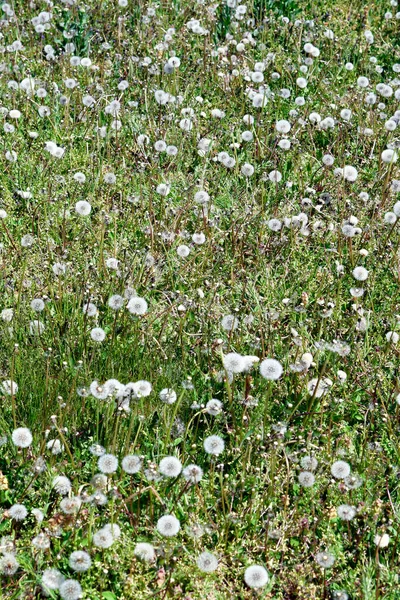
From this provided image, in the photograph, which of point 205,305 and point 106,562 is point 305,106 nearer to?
point 205,305

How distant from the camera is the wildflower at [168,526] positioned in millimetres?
2371

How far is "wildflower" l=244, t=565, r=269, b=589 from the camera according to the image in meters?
2.36

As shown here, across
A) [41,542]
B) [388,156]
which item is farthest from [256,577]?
[388,156]

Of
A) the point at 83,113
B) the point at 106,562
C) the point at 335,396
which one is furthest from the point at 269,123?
the point at 106,562

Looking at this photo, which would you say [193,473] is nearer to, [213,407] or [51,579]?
[213,407]

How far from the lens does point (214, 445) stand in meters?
2.63


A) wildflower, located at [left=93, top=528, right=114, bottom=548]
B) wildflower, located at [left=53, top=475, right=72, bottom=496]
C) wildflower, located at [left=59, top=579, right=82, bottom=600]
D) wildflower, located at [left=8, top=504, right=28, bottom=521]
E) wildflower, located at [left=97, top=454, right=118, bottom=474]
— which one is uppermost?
wildflower, located at [left=97, top=454, right=118, bottom=474]

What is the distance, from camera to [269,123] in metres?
4.45

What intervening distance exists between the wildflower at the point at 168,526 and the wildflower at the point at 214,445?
29cm

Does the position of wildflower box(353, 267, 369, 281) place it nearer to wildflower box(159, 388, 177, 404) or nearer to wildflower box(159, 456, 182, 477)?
wildflower box(159, 388, 177, 404)

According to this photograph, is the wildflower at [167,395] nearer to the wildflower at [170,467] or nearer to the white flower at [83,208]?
the wildflower at [170,467]

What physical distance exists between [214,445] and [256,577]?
0.45m

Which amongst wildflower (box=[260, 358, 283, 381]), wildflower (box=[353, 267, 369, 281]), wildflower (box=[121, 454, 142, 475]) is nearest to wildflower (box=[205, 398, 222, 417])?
wildflower (box=[260, 358, 283, 381])

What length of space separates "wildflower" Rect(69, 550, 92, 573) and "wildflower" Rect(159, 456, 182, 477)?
1.13 ft
